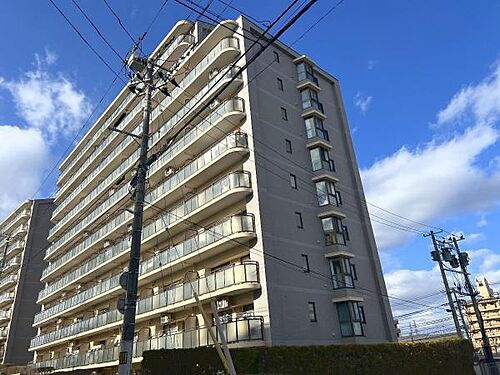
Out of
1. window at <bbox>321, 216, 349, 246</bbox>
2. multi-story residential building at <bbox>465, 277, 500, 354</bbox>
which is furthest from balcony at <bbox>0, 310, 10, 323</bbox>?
multi-story residential building at <bbox>465, 277, 500, 354</bbox>

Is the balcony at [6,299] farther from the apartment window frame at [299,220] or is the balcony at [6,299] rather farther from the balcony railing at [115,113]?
the apartment window frame at [299,220]

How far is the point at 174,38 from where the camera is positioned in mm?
33719

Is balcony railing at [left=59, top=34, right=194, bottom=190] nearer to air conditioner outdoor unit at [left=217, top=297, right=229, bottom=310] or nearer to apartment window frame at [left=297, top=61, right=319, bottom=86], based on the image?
apartment window frame at [left=297, top=61, right=319, bottom=86]

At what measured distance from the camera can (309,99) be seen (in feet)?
93.4

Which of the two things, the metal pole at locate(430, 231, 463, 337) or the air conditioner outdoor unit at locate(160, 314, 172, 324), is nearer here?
the air conditioner outdoor unit at locate(160, 314, 172, 324)

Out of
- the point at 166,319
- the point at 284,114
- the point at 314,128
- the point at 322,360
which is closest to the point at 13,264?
the point at 166,319

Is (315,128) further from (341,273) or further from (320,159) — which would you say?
(341,273)

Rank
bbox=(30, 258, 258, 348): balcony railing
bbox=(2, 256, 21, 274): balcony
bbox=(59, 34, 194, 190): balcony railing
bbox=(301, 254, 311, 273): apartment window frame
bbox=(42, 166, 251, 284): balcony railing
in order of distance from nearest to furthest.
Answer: bbox=(42, 166, 251, 284): balcony railing < bbox=(301, 254, 311, 273): apartment window frame < bbox=(30, 258, 258, 348): balcony railing < bbox=(59, 34, 194, 190): balcony railing < bbox=(2, 256, 21, 274): balcony

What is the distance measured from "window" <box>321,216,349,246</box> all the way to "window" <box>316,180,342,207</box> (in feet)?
3.62

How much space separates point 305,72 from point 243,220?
14847mm

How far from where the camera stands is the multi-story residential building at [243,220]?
66.0 ft

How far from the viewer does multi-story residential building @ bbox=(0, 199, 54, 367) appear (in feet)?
157

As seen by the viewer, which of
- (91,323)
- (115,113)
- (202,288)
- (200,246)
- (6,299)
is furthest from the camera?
(6,299)

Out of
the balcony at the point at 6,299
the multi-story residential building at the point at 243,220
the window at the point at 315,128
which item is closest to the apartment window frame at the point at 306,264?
the multi-story residential building at the point at 243,220
